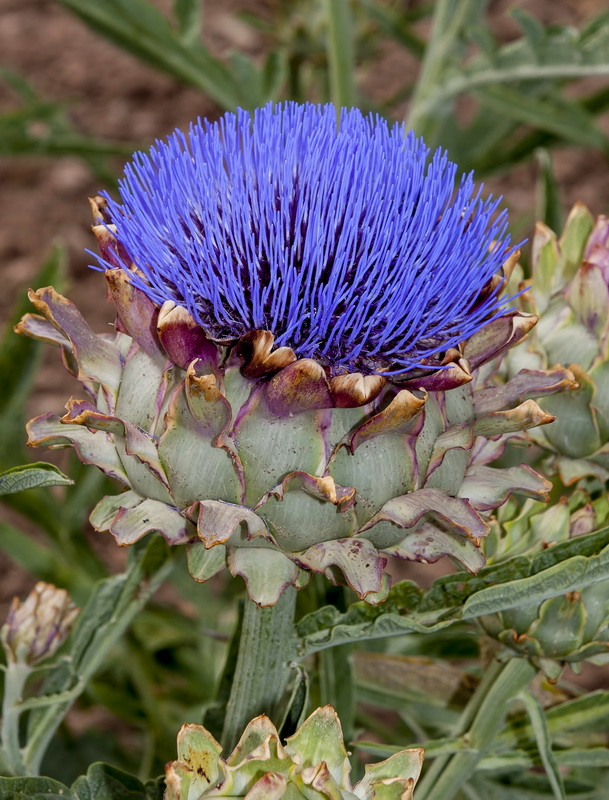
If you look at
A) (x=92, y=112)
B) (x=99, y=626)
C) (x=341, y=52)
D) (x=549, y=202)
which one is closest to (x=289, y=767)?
(x=99, y=626)

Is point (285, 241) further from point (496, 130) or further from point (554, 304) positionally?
point (496, 130)

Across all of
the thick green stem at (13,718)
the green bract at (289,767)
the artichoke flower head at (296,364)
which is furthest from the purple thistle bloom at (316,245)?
the thick green stem at (13,718)

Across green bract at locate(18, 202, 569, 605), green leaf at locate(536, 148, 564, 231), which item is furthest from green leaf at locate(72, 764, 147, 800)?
green leaf at locate(536, 148, 564, 231)

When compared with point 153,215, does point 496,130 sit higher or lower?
higher

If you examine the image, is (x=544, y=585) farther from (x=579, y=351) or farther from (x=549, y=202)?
(x=549, y=202)

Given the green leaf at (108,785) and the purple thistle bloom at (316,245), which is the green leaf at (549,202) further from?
the green leaf at (108,785)

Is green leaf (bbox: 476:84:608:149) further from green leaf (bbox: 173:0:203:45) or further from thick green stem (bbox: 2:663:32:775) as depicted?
thick green stem (bbox: 2:663:32:775)

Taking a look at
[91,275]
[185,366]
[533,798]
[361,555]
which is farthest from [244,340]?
[91,275]
